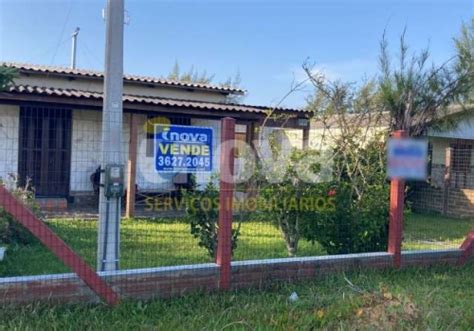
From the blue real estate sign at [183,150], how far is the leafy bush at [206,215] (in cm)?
144

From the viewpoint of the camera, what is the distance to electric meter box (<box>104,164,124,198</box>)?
5091mm

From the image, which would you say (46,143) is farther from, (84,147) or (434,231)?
(434,231)

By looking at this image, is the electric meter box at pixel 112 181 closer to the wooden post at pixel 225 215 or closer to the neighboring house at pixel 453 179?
the wooden post at pixel 225 215

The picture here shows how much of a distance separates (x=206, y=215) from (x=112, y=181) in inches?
52.6

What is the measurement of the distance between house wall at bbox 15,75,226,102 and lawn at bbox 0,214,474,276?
634 centimetres

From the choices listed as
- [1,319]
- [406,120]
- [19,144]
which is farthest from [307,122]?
[1,319]

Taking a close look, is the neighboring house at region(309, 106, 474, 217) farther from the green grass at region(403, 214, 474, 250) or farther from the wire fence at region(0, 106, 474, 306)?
the wire fence at region(0, 106, 474, 306)

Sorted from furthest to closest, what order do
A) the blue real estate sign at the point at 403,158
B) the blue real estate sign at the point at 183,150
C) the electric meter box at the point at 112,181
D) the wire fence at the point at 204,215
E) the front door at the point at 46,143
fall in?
the front door at the point at 46,143, the blue real estate sign at the point at 183,150, the blue real estate sign at the point at 403,158, the wire fence at the point at 204,215, the electric meter box at the point at 112,181

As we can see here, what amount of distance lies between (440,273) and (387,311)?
2.39 m

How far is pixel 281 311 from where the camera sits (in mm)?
4645

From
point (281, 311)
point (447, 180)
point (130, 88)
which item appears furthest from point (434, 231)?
point (130, 88)

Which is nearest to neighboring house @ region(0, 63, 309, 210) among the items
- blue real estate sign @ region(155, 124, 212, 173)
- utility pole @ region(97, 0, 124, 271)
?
blue real estate sign @ region(155, 124, 212, 173)

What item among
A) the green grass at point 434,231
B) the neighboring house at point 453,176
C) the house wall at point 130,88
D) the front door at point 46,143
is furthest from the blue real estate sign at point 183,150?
the house wall at point 130,88

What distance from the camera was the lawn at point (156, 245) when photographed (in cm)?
602
